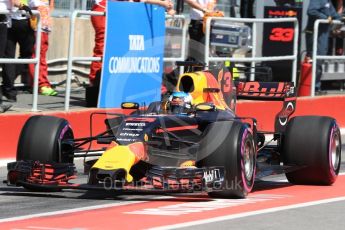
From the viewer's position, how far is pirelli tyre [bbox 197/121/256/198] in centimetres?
967

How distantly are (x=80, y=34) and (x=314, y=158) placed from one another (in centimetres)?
830

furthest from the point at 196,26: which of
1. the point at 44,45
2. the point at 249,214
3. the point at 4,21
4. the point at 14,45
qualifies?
the point at 249,214

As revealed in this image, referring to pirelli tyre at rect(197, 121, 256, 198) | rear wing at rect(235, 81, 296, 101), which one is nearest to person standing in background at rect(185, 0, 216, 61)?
rear wing at rect(235, 81, 296, 101)

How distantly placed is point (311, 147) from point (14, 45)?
577 centimetres

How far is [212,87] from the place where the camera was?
1122cm

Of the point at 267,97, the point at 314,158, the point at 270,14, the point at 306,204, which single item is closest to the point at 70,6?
the point at 270,14

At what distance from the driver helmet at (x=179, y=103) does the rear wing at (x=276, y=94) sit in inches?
62.5

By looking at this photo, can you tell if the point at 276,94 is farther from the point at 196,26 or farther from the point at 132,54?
the point at 196,26

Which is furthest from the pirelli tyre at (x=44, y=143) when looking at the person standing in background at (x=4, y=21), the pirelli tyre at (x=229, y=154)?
the person standing in background at (x=4, y=21)

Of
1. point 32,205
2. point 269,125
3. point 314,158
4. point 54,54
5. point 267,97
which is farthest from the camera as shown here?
point 54,54

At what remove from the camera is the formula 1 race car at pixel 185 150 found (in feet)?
31.1

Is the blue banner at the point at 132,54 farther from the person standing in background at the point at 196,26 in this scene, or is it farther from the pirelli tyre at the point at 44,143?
the pirelli tyre at the point at 44,143

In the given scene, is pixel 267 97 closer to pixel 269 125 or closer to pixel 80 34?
pixel 269 125

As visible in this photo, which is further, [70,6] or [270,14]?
[270,14]
